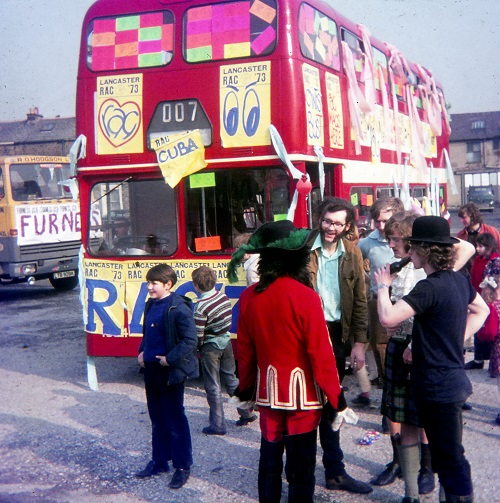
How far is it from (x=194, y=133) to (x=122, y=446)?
299 cm

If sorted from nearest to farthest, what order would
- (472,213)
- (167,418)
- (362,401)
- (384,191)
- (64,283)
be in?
1. (167,418)
2. (362,401)
3. (472,213)
4. (384,191)
5. (64,283)

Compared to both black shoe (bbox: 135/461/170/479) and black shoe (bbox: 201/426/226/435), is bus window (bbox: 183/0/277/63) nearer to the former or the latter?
black shoe (bbox: 201/426/226/435)

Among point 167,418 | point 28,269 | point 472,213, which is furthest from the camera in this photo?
point 28,269

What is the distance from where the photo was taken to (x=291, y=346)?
349 cm

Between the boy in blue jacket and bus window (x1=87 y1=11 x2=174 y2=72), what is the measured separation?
3.04m

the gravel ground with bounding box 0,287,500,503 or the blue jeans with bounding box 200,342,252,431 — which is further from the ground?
the blue jeans with bounding box 200,342,252,431

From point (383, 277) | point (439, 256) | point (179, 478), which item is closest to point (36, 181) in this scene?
point (179, 478)

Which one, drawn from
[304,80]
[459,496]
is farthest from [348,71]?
[459,496]

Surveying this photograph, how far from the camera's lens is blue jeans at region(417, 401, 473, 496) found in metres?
3.61

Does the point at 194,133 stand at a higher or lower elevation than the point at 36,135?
lower

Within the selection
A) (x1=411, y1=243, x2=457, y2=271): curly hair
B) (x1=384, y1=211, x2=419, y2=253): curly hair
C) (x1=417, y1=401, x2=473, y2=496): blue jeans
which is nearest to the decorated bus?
(x1=384, y1=211, x2=419, y2=253): curly hair

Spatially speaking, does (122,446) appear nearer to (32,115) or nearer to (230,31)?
(230,31)

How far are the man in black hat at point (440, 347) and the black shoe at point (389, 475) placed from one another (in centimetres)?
102

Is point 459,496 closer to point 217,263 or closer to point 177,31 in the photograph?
point 217,263
